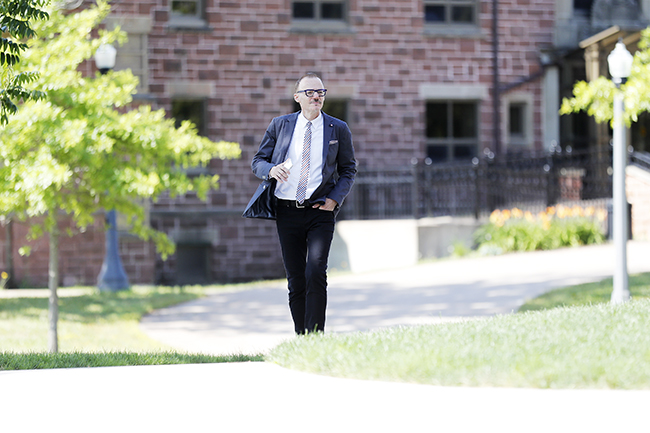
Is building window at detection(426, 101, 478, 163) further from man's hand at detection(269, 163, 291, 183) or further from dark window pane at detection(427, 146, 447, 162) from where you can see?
man's hand at detection(269, 163, 291, 183)

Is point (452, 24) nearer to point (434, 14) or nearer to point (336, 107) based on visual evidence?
point (434, 14)

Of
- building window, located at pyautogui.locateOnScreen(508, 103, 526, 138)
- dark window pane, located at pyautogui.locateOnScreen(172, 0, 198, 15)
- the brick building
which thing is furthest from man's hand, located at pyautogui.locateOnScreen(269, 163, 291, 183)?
building window, located at pyautogui.locateOnScreen(508, 103, 526, 138)

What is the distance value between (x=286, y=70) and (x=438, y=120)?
3505mm

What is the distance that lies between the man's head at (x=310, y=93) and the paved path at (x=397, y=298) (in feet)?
8.40

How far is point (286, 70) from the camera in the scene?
55.8 ft

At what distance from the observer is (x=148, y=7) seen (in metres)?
15.9

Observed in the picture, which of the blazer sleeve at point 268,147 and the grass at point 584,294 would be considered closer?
the blazer sleeve at point 268,147

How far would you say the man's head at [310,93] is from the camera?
224 inches

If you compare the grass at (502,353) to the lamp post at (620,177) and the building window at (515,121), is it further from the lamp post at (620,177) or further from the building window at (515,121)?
the building window at (515,121)

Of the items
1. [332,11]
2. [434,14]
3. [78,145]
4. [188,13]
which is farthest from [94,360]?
[434,14]

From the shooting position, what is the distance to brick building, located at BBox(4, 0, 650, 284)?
1644 centimetres

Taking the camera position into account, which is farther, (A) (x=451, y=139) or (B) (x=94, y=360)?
(A) (x=451, y=139)

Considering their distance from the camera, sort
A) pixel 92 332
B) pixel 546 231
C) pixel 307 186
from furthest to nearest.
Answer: pixel 546 231 → pixel 92 332 → pixel 307 186

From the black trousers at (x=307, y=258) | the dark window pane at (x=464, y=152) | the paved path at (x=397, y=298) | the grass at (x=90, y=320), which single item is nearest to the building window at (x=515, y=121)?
the dark window pane at (x=464, y=152)
